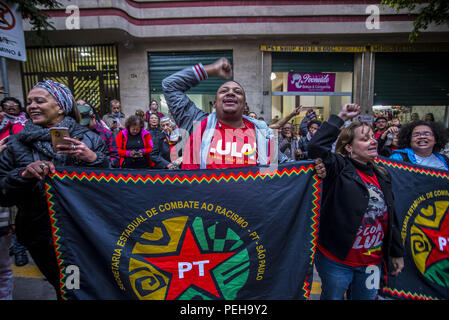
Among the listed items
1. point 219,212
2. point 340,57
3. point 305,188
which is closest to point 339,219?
point 305,188

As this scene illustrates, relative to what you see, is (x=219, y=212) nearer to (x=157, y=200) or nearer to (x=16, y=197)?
(x=157, y=200)

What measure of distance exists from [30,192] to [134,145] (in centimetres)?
309

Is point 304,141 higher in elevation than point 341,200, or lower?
higher

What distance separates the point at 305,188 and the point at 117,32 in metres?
10.3

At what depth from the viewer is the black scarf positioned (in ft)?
6.22

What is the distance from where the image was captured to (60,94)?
6.59 feet

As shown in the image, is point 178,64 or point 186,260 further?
point 178,64

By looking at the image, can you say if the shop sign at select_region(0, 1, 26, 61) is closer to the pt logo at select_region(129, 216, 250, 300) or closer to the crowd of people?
the crowd of people

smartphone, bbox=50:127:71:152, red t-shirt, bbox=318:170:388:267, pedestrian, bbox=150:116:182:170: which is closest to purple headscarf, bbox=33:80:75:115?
smartphone, bbox=50:127:71:152

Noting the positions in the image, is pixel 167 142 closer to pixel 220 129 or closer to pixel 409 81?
pixel 220 129

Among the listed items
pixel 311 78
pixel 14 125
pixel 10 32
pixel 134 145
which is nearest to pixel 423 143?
pixel 134 145

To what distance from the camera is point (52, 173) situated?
192 cm

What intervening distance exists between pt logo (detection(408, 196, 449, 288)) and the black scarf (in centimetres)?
323

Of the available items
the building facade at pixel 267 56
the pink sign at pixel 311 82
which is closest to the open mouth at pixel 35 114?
the building facade at pixel 267 56
